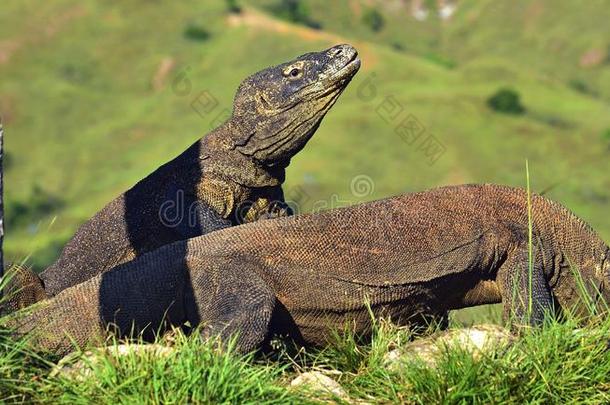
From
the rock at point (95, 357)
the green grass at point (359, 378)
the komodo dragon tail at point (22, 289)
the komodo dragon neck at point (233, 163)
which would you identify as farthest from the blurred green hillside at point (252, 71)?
the rock at point (95, 357)

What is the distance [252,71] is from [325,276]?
305 ft

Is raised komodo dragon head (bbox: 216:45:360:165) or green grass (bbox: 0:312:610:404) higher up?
raised komodo dragon head (bbox: 216:45:360:165)

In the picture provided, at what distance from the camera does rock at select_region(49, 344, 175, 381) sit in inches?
221

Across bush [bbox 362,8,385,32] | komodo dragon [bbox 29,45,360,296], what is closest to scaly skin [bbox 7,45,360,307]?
komodo dragon [bbox 29,45,360,296]

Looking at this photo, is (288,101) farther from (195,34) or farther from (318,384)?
(195,34)

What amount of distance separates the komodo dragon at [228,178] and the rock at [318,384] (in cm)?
269

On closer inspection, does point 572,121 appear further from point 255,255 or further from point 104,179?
point 255,255

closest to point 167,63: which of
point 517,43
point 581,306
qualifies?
point 517,43

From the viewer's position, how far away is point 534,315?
6.96m

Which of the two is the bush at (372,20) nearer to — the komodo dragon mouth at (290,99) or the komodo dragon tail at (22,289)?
the komodo dragon mouth at (290,99)

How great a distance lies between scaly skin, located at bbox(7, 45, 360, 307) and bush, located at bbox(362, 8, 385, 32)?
418ft

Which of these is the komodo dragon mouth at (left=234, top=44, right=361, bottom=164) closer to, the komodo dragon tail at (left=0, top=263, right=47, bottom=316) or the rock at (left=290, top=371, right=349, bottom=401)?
the komodo dragon tail at (left=0, top=263, right=47, bottom=316)

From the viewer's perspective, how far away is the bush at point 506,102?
85.2 m

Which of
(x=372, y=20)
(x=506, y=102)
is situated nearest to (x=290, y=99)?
(x=506, y=102)
